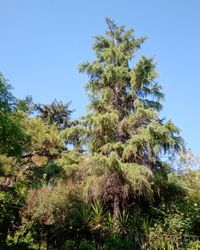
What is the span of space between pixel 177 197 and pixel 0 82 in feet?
31.4

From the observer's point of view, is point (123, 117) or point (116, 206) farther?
point (123, 117)

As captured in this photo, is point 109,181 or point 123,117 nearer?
point 109,181

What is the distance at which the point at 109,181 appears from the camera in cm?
1296

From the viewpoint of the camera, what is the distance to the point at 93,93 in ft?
51.3

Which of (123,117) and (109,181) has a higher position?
(123,117)

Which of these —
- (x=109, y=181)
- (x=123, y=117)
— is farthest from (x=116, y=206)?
(x=123, y=117)

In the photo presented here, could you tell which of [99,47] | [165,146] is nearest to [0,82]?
[165,146]

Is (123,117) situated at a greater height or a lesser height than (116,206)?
greater

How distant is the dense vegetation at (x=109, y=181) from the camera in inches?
480

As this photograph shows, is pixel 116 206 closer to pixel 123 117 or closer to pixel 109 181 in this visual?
pixel 109 181

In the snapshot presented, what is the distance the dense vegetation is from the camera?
12.2m

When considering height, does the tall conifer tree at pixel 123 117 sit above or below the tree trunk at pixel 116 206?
above

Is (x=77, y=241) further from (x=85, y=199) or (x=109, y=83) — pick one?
(x=109, y=83)

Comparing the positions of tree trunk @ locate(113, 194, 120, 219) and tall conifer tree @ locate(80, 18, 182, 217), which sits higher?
tall conifer tree @ locate(80, 18, 182, 217)
